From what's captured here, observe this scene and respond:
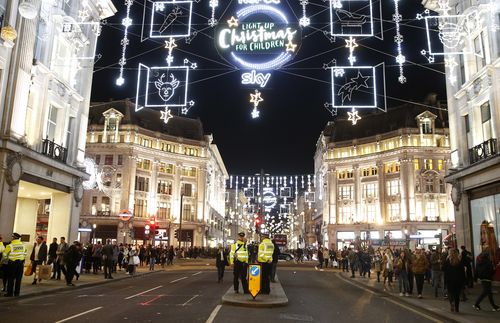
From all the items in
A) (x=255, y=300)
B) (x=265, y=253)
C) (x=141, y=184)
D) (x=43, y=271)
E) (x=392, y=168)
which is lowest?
(x=255, y=300)

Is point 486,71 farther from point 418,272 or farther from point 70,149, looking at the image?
point 70,149

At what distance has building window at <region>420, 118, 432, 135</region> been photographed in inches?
2721

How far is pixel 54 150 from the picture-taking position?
24.4 m

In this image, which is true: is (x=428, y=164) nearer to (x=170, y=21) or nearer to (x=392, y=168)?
(x=392, y=168)

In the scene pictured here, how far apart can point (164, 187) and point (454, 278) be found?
62.6 meters

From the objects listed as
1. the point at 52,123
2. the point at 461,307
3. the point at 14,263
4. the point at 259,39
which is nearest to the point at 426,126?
the point at 52,123

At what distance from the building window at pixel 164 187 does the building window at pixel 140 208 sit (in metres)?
3.44


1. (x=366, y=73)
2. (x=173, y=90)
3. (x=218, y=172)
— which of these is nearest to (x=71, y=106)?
(x=173, y=90)

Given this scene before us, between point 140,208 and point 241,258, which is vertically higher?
point 140,208

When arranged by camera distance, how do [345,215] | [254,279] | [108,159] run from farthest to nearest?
[345,215]
[108,159]
[254,279]

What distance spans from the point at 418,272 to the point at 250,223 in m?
160

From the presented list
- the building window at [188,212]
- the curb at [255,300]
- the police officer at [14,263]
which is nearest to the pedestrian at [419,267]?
the curb at [255,300]

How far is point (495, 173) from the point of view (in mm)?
20609

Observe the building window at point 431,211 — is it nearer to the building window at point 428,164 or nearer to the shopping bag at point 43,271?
the building window at point 428,164
